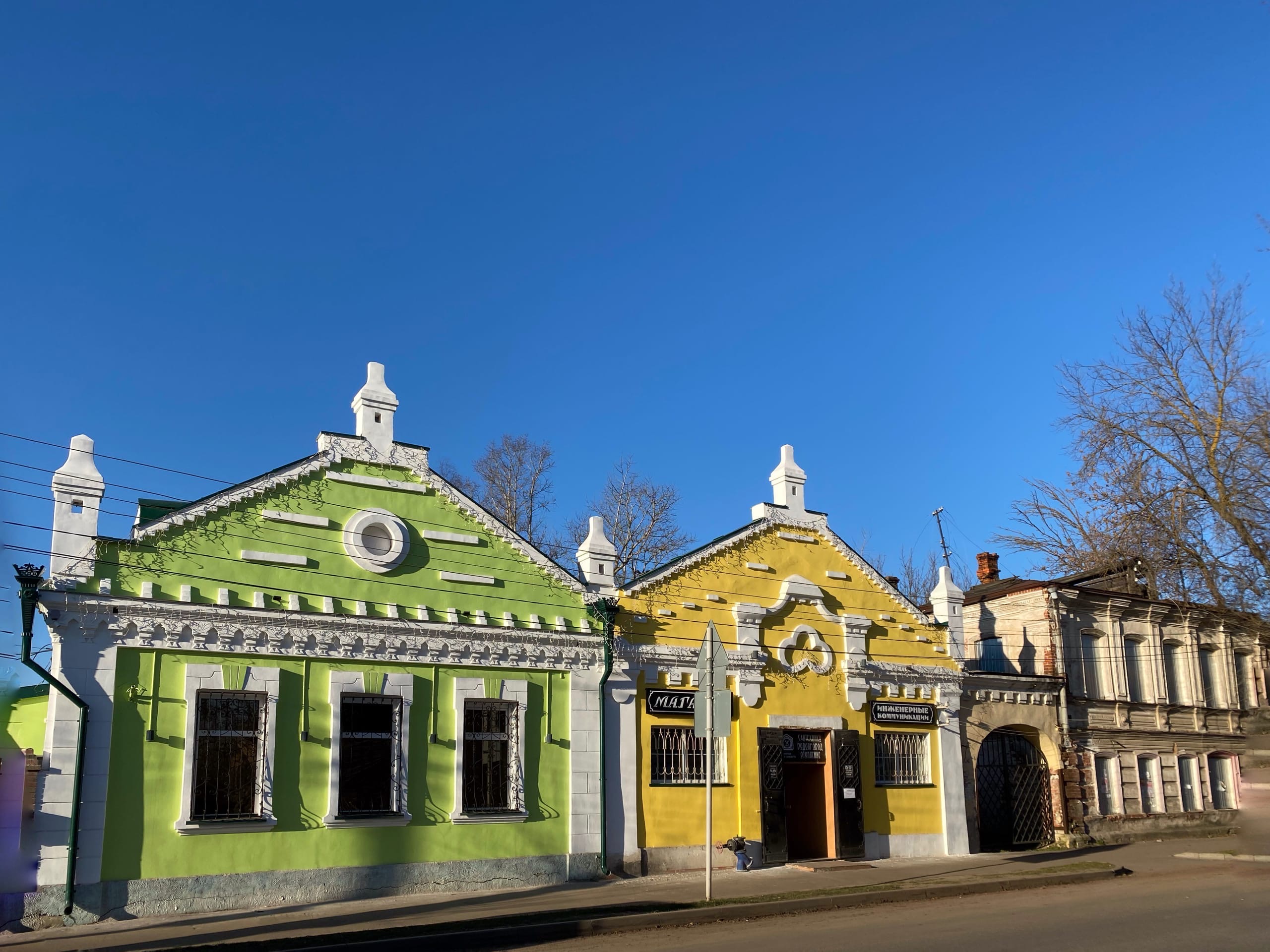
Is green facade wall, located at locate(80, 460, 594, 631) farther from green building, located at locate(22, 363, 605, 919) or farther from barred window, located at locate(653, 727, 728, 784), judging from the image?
barred window, located at locate(653, 727, 728, 784)

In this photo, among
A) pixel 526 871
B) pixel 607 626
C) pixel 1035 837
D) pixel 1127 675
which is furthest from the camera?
pixel 1127 675

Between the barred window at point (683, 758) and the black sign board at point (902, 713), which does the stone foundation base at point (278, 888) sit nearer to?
the barred window at point (683, 758)

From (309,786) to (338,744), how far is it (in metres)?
0.71

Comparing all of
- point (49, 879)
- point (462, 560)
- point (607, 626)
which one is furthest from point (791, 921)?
point (49, 879)

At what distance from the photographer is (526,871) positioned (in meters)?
17.3

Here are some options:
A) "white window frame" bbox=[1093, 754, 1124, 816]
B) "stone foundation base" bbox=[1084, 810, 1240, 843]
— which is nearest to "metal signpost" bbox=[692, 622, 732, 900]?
"stone foundation base" bbox=[1084, 810, 1240, 843]

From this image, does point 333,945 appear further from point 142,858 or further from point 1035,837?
point 1035,837

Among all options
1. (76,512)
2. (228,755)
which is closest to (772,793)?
(228,755)

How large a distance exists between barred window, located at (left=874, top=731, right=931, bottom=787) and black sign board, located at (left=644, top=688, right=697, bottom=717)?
189 inches

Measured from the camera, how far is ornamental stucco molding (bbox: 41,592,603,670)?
14.4m

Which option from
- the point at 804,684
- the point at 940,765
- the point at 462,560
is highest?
the point at 462,560

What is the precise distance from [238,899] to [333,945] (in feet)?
14.8

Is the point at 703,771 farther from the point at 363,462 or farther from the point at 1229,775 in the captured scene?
the point at 1229,775

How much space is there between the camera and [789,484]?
22688mm
